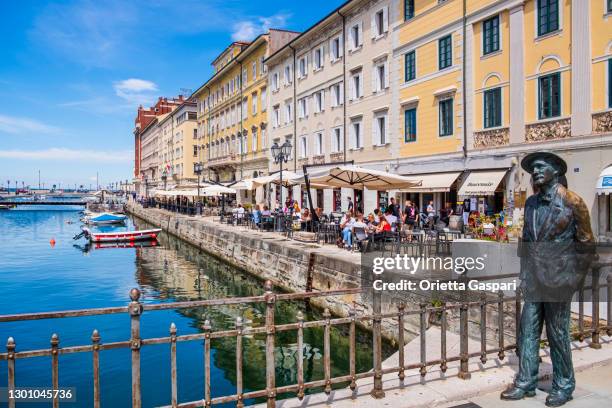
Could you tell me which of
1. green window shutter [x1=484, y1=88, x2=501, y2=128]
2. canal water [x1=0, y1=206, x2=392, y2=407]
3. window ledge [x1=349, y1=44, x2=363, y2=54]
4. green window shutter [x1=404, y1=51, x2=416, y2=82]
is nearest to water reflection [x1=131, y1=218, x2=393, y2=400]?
canal water [x1=0, y1=206, x2=392, y2=407]

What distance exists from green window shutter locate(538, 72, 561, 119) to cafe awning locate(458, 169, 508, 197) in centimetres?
261

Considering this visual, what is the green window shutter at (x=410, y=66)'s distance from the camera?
23812mm

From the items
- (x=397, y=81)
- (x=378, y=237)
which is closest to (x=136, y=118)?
(x=397, y=81)

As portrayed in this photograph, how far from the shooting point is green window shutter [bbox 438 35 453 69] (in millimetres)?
21469

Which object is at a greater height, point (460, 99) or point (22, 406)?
point (460, 99)

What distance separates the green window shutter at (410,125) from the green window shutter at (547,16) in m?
7.39

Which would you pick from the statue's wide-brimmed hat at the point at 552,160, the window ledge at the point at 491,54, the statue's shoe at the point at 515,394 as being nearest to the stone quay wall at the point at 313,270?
the statue's shoe at the point at 515,394

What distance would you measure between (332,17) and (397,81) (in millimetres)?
7760

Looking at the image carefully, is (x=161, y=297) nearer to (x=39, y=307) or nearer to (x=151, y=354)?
(x=39, y=307)

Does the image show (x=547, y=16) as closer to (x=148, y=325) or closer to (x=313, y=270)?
(x=313, y=270)

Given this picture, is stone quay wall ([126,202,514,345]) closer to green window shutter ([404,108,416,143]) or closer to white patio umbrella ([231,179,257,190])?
white patio umbrella ([231,179,257,190])

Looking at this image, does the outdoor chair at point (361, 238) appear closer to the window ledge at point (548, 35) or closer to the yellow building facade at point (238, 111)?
the window ledge at point (548, 35)

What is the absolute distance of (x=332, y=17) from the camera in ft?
97.9

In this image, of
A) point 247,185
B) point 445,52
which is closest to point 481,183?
point 445,52
